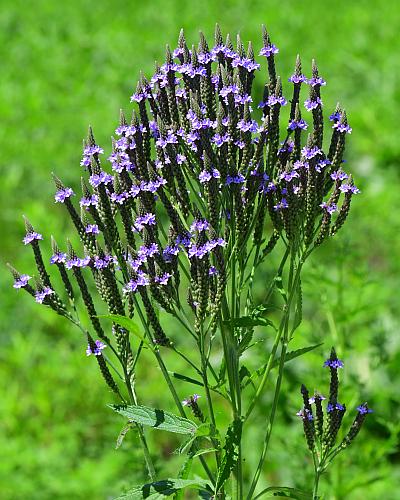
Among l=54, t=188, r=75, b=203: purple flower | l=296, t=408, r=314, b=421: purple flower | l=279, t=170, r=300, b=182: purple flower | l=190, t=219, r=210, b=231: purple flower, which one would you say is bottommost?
l=296, t=408, r=314, b=421: purple flower

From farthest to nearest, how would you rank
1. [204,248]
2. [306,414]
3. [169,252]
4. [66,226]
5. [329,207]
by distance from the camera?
[66,226] → [306,414] → [329,207] → [169,252] → [204,248]

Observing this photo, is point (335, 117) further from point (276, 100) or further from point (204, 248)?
point (204, 248)

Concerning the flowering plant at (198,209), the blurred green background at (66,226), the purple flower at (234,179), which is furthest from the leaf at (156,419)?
the blurred green background at (66,226)

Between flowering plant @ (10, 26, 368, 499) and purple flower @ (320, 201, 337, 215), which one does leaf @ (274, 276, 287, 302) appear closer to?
flowering plant @ (10, 26, 368, 499)

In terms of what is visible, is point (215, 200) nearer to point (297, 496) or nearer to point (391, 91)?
point (297, 496)

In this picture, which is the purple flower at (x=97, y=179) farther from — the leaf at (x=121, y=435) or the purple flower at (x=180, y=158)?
the leaf at (x=121, y=435)

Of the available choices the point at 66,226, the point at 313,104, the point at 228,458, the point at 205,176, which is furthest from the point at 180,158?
the point at 66,226

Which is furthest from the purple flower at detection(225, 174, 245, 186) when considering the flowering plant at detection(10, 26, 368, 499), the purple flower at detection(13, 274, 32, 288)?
the purple flower at detection(13, 274, 32, 288)
